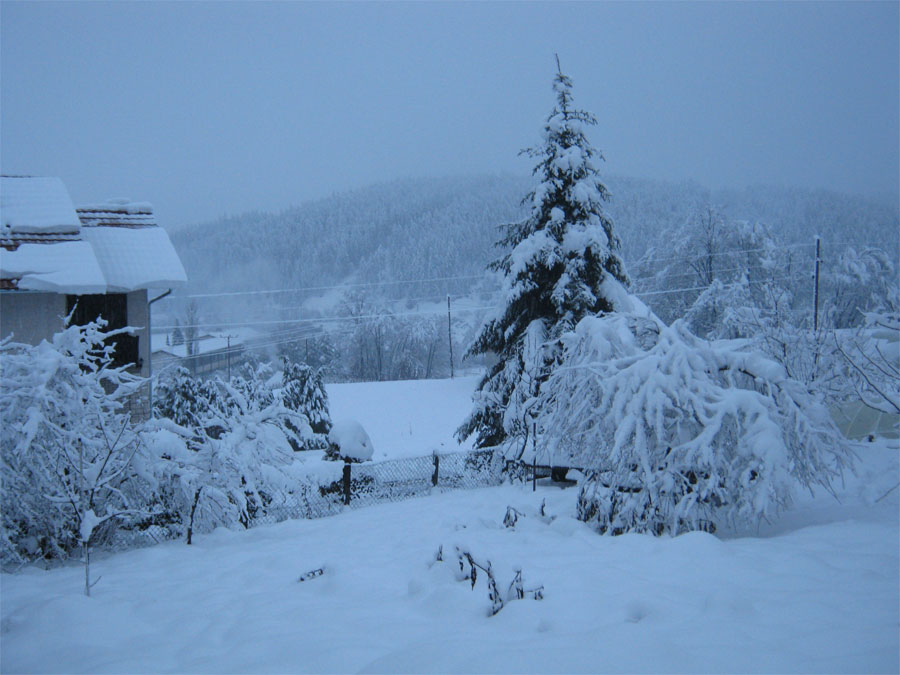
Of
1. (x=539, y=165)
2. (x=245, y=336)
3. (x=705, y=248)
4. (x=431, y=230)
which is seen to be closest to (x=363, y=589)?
(x=539, y=165)

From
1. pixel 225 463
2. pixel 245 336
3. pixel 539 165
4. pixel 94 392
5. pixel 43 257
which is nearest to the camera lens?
pixel 94 392

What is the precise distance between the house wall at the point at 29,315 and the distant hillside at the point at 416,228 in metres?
55.0

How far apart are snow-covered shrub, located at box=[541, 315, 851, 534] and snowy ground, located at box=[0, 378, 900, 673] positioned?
465 millimetres

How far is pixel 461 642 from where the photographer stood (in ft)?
10.9

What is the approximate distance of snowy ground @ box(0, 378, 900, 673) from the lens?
10.1 feet

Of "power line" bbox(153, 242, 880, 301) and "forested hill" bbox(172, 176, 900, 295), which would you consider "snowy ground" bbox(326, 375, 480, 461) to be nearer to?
"power line" bbox(153, 242, 880, 301)

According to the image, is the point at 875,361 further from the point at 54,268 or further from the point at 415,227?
the point at 415,227

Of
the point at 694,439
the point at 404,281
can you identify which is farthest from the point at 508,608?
the point at 404,281

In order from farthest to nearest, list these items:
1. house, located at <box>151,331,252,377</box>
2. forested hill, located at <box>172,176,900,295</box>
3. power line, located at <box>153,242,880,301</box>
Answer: forested hill, located at <box>172,176,900,295</box> < house, located at <box>151,331,252,377</box> < power line, located at <box>153,242,880,301</box>

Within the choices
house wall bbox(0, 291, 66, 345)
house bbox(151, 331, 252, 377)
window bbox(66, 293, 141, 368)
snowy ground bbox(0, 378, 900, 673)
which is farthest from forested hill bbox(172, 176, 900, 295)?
snowy ground bbox(0, 378, 900, 673)

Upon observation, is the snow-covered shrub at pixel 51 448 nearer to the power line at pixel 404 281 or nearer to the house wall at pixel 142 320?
the house wall at pixel 142 320

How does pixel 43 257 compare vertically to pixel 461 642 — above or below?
above

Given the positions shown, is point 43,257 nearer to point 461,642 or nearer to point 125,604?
point 125,604

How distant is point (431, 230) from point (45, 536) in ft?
280
